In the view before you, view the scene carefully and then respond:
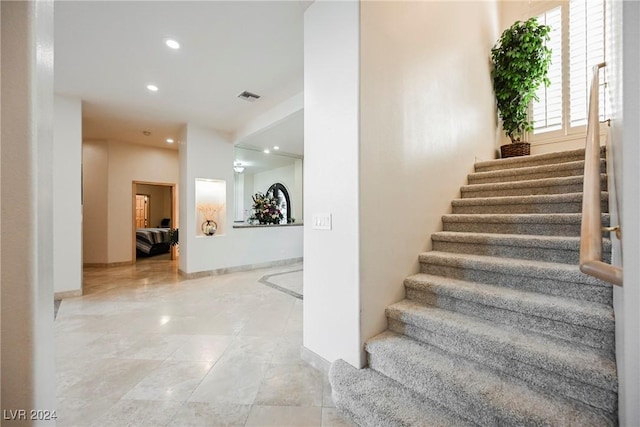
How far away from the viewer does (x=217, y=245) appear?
5.43 meters

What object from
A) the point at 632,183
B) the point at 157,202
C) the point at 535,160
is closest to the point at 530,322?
the point at 632,183

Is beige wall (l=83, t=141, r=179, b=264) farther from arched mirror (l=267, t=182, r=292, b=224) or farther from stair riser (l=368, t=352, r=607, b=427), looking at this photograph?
stair riser (l=368, t=352, r=607, b=427)

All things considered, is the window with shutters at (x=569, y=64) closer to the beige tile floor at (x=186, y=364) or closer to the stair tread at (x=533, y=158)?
the stair tread at (x=533, y=158)

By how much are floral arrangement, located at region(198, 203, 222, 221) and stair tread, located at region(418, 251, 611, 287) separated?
15.2 ft

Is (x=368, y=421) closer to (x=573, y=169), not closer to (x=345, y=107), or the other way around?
(x=345, y=107)

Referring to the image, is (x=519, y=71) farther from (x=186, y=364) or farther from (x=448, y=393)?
(x=186, y=364)

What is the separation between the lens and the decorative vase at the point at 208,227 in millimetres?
5363

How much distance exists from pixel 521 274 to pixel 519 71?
3622 millimetres

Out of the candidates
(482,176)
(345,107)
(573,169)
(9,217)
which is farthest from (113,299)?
(573,169)

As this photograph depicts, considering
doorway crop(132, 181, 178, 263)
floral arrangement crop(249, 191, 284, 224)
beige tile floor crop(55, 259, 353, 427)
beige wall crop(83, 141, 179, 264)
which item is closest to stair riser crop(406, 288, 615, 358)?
beige tile floor crop(55, 259, 353, 427)

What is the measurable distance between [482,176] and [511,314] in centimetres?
202

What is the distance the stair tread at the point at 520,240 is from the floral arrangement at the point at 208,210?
15.2ft

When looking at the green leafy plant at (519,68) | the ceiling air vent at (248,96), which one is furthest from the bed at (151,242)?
the green leafy plant at (519,68)

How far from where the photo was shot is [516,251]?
6.68ft
